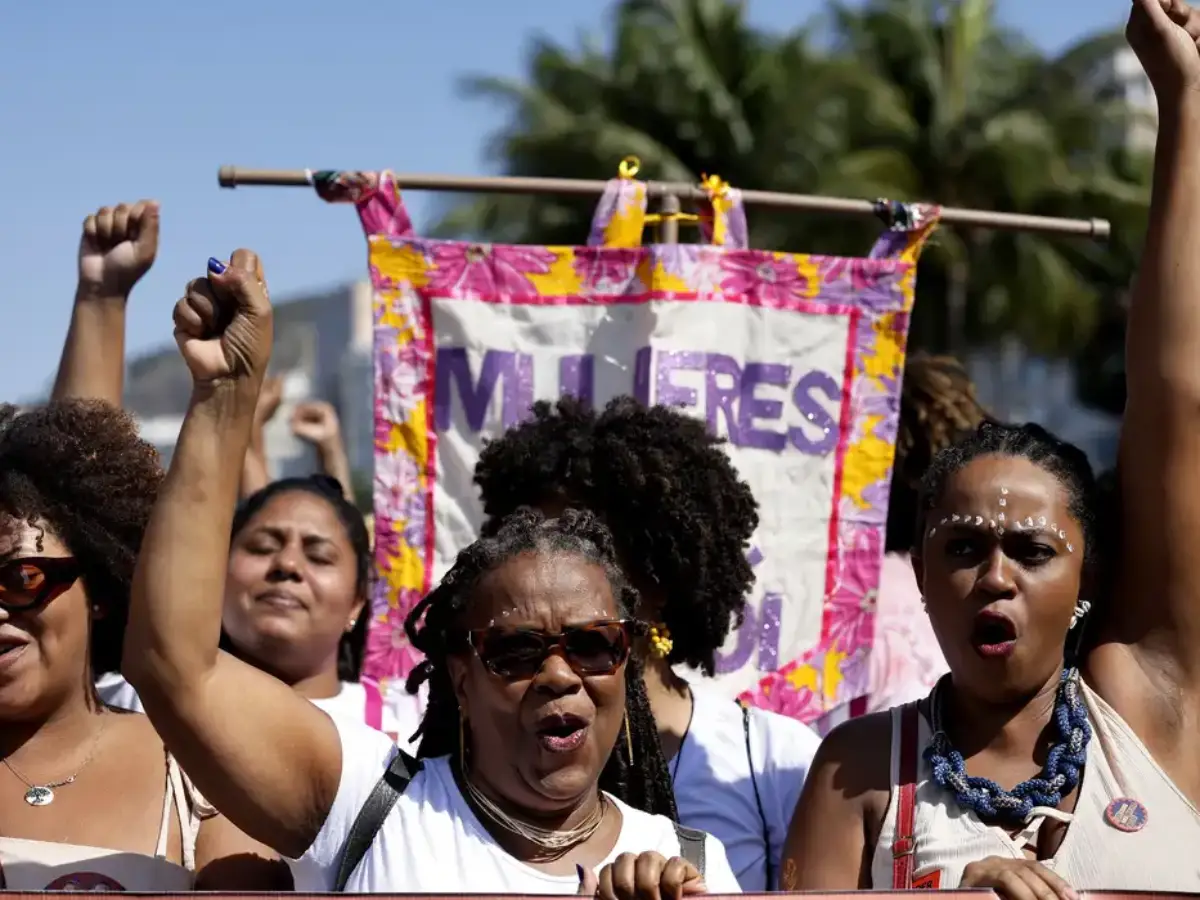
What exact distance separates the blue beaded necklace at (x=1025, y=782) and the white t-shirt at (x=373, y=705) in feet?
4.74

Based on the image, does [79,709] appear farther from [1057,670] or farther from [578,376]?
[1057,670]

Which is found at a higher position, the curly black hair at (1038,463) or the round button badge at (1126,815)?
the curly black hair at (1038,463)

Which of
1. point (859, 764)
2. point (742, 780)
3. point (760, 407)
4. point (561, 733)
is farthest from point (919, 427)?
point (561, 733)

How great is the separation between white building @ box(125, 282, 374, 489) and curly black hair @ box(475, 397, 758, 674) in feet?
113

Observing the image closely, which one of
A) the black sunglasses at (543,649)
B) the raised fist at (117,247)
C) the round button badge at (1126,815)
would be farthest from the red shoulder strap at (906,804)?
the raised fist at (117,247)

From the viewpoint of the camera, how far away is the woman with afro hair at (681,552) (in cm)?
343

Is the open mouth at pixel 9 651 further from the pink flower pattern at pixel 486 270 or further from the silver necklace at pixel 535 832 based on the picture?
the pink flower pattern at pixel 486 270

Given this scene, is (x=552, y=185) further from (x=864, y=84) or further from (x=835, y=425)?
(x=864, y=84)

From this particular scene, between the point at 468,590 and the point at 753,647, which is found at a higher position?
the point at 468,590

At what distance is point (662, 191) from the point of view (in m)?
4.48

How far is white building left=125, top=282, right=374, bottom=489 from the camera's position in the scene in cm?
4297

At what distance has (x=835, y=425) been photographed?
4449 millimetres

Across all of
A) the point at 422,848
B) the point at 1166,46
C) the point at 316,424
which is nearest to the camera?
the point at 422,848

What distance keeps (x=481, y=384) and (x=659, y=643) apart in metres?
1.09
